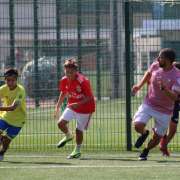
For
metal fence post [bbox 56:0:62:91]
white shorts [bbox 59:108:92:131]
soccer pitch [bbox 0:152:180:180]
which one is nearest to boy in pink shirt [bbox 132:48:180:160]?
soccer pitch [bbox 0:152:180:180]

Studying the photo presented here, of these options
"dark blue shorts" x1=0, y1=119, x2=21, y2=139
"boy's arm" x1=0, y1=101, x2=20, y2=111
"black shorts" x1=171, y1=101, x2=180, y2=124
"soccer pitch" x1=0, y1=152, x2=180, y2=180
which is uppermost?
"boy's arm" x1=0, y1=101, x2=20, y2=111

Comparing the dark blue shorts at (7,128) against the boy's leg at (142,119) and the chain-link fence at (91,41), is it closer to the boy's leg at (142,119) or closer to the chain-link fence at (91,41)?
the chain-link fence at (91,41)

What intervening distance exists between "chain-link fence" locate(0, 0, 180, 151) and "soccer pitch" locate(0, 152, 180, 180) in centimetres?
152

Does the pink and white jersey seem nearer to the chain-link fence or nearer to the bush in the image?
the chain-link fence

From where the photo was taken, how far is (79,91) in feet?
47.3

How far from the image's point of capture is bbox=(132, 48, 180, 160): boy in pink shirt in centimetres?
1322

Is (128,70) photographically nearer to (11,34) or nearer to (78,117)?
(78,117)

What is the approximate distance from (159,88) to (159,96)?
0.20 metres

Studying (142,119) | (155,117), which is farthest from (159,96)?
(142,119)

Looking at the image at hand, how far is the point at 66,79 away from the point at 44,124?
3.07 metres

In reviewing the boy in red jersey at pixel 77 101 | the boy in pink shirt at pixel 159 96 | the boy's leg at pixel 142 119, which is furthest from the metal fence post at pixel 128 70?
the boy's leg at pixel 142 119

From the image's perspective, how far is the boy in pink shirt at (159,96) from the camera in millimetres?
13219

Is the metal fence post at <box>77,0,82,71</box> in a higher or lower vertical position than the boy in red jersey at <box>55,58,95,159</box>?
higher

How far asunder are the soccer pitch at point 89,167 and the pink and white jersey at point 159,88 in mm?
845
